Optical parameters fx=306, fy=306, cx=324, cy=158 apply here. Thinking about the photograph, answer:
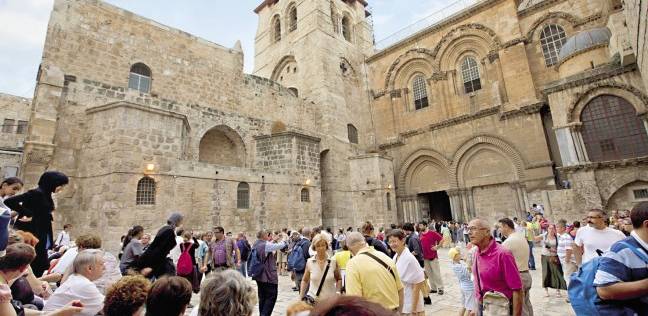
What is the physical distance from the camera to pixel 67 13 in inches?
472

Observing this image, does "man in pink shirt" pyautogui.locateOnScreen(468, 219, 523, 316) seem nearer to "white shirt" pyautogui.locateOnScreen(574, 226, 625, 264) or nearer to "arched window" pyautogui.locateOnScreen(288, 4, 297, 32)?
"white shirt" pyautogui.locateOnScreen(574, 226, 625, 264)

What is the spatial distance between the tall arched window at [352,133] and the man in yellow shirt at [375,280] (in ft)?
61.3

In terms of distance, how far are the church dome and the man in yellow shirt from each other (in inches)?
649

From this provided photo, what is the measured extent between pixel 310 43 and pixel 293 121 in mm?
6693

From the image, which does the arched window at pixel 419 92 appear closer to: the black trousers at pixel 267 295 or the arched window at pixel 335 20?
the arched window at pixel 335 20

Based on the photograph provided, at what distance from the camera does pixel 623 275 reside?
6.28ft

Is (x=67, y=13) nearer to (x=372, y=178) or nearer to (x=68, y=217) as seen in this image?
(x=68, y=217)

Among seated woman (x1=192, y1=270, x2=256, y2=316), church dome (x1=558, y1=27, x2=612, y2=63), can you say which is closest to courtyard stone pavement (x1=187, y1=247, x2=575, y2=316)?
seated woman (x1=192, y1=270, x2=256, y2=316)

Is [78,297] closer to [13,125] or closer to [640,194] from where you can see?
[640,194]

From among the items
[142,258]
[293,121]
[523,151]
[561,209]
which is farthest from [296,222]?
[523,151]

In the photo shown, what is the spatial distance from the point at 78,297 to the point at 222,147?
13309mm

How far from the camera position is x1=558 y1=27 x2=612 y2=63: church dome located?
44.5 ft

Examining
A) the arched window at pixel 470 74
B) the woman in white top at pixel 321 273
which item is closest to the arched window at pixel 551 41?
the arched window at pixel 470 74

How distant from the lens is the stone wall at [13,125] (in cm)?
1734
